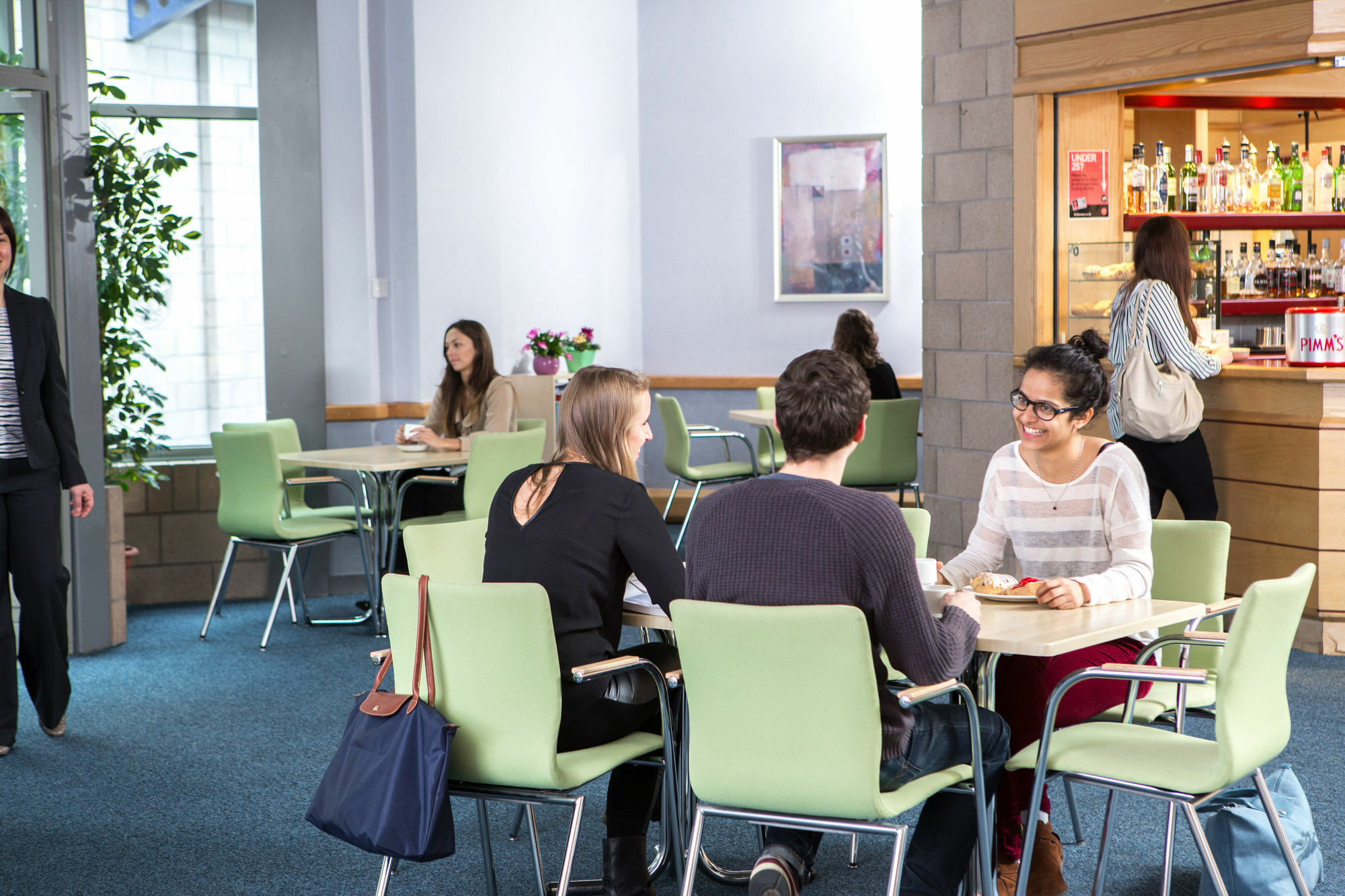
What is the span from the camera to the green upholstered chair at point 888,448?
6836 mm

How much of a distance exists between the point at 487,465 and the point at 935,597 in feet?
10.6

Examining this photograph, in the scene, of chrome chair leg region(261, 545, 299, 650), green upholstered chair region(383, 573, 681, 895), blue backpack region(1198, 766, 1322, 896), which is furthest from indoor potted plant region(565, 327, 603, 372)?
blue backpack region(1198, 766, 1322, 896)

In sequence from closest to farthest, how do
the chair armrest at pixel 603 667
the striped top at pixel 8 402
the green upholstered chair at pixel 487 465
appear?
the chair armrest at pixel 603 667 → the striped top at pixel 8 402 → the green upholstered chair at pixel 487 465

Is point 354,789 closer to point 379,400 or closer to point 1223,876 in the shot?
point 1223,876

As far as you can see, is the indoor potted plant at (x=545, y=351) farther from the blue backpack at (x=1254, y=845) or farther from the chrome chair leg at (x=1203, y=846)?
the chrome chair leg at (x=1203, y=846)

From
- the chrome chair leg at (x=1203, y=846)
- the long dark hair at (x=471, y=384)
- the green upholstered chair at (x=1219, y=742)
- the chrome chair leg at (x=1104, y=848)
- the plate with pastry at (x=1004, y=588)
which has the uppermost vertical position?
the long dark hair at (x=471, y=384)

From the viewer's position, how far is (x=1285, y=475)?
16.8 feet

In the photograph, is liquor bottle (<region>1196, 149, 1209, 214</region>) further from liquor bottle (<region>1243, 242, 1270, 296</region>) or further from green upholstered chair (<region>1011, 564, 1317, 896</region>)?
green upholstered chair (<region>1011, 564, 1317, 896</region>)

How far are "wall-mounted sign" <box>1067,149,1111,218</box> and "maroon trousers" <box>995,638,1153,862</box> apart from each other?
130 inches

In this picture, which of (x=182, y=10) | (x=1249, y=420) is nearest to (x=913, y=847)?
(x=1249, y=420)

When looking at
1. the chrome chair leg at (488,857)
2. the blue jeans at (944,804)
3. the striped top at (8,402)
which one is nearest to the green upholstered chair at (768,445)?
the striped top at (8,402)

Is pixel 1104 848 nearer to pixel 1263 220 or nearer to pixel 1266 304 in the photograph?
pixel 1263 220

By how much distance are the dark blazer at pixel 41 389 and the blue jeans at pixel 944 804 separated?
271cm

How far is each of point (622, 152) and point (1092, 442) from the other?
6.23 meters
